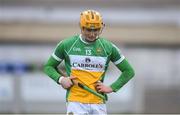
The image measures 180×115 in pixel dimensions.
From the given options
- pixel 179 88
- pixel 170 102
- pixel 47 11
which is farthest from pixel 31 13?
pixel 170 102

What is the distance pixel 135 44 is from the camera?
2406 centimetres

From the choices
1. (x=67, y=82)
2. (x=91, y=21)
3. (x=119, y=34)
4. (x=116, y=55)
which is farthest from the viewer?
(x=119, y=34)

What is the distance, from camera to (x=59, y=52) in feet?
22.0

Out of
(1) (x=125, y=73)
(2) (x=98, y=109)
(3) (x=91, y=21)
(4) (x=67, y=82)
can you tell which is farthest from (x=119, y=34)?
(3) (x=91, y=21)

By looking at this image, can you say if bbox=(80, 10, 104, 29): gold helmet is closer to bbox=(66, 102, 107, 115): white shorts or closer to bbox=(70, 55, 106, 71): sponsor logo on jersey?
bbox=(70, 55, 106, 71): sponsor logo on jersey

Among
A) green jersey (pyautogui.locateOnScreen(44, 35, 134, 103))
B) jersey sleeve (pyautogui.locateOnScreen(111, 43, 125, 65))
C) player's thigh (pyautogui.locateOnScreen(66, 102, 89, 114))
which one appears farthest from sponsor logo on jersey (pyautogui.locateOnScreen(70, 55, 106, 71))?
player's thigh (pyautogui.locateOnScreen(66, 102, 89, 114))

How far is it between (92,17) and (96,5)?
66.1 ft

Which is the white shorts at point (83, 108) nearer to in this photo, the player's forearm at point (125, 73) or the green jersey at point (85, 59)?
the green jersey at point (85, 59)

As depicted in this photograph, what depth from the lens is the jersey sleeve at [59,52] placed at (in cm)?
Answer: 668

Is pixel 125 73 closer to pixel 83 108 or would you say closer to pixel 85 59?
pixel 85 59

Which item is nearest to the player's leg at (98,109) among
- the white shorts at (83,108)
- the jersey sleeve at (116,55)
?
the white shorts at (83,108)

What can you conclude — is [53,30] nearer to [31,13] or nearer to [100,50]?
[31,13]

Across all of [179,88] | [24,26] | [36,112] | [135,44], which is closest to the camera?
[36,112]

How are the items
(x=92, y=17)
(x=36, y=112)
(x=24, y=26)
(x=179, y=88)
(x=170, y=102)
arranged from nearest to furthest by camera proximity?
(x=92, y=17)
(x=36, y=112)
(x=170, y=102)
(x=179, y=88)
(x=24, y=26)
